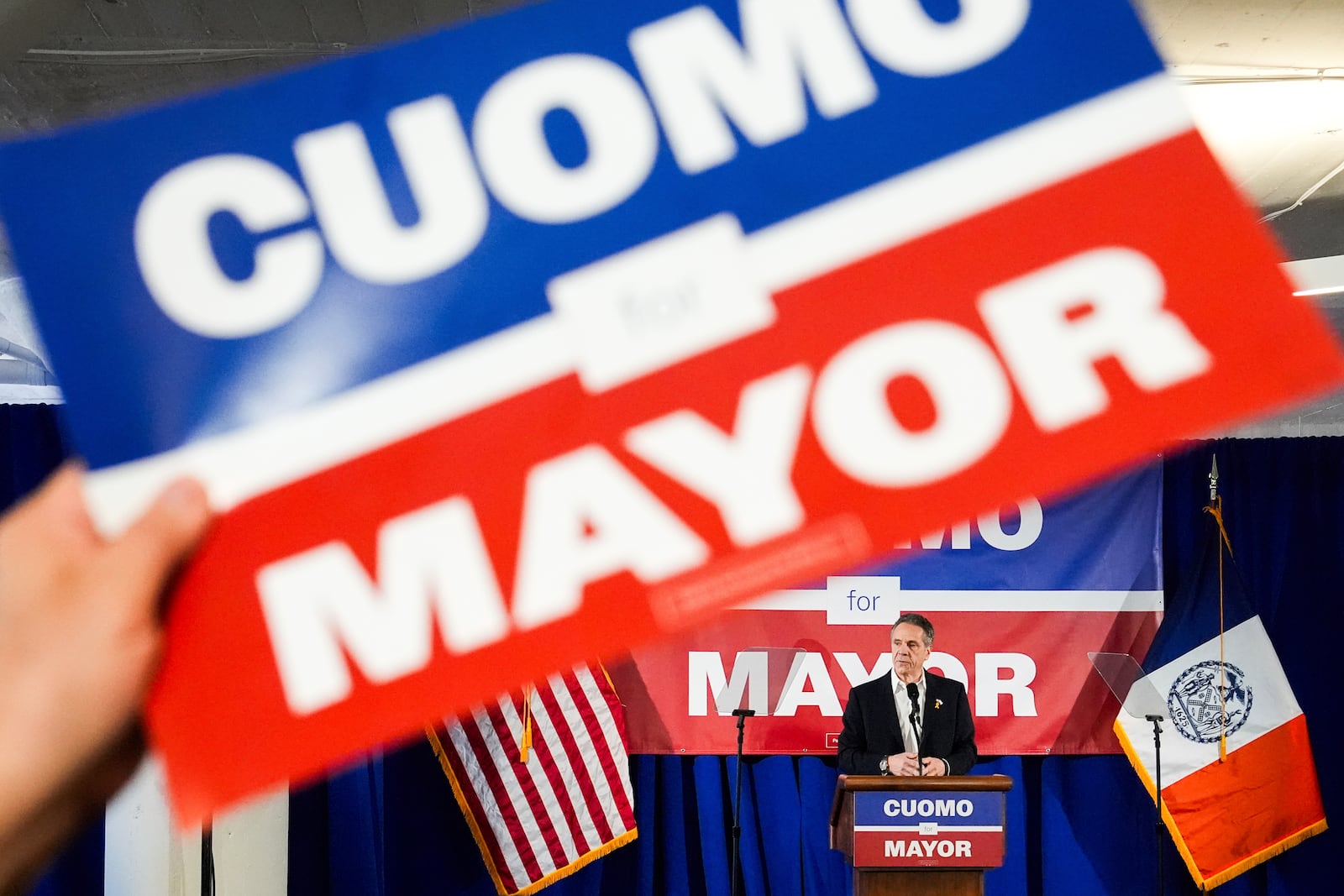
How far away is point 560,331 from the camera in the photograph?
15.6 inches

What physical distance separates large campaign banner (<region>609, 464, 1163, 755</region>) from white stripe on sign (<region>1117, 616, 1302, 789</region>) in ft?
0.49

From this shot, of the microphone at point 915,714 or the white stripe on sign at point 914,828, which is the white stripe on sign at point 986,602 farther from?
the white stripe on sign at point 914,828

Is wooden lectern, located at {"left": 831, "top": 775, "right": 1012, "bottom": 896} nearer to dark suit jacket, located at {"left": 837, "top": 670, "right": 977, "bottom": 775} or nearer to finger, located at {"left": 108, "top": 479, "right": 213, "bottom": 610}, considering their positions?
dark suit jacket, located at {"left": 837, "top": 670, "right": 977, "bottom": 775}

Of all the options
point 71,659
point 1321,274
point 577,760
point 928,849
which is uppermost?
point 71,659

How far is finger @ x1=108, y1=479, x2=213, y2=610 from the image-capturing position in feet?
1.17

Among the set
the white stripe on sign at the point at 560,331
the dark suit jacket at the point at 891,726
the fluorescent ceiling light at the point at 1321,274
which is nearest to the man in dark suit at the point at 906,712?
the dark suit jacket at the point at 891,726

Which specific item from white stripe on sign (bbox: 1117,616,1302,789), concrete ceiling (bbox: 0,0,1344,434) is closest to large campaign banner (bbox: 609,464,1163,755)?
white stripe on sign (bbox: 1117,616,1302,789)

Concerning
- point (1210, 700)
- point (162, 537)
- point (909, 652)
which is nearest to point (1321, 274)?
point (1210, 700)

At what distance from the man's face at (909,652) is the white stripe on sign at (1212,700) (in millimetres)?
1025

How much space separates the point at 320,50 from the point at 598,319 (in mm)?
2961

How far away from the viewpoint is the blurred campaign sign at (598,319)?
0.37 meters

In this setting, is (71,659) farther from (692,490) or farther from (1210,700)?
(1210,700)

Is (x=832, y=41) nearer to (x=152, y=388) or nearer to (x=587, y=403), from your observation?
(x=587, y=403)

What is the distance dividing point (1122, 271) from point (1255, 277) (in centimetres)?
4
